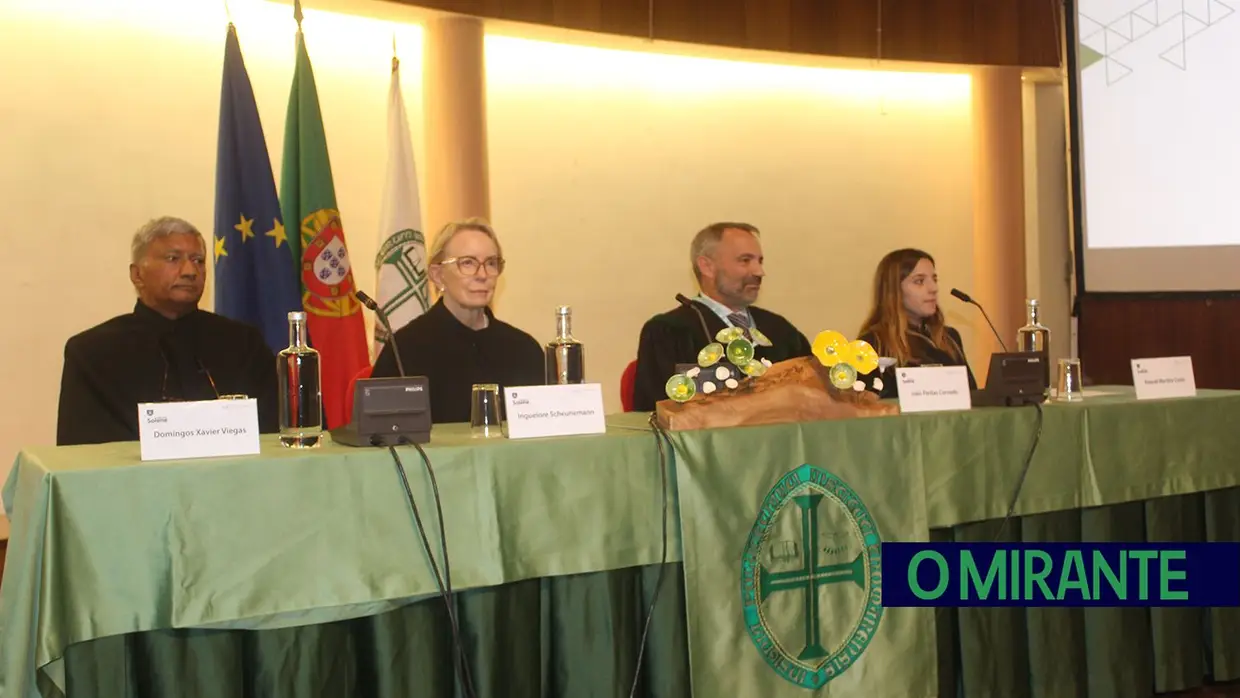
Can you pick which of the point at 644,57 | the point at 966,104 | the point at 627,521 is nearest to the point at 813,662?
the point at 627,521

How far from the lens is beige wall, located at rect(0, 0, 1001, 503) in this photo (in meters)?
3.84

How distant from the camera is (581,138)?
5.20 metres

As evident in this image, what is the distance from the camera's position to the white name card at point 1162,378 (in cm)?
286

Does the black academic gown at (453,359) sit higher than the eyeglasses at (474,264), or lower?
lower

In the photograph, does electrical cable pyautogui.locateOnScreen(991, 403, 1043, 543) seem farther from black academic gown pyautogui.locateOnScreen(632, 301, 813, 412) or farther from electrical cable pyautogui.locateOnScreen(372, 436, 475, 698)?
electrical cable pyautogui.locateOnScreen(372, 436, 475, 698)

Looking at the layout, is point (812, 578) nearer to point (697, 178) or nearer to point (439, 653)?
point (439, 653)

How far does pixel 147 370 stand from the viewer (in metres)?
2.89

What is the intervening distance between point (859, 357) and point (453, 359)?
1.16 m

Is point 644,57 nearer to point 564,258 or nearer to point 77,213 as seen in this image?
point 564,258

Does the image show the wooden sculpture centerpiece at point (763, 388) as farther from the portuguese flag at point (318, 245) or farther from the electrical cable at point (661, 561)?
the portuguese flag at point (318, 245)

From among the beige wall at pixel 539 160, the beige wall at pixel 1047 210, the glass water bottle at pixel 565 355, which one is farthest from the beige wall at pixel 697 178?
the glass water bottle at pixel 565 355

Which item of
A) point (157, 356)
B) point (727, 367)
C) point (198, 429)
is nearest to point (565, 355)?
point (727, 367)

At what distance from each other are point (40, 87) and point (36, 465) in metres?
2.55

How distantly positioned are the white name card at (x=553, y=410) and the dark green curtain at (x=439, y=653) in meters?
0.28
